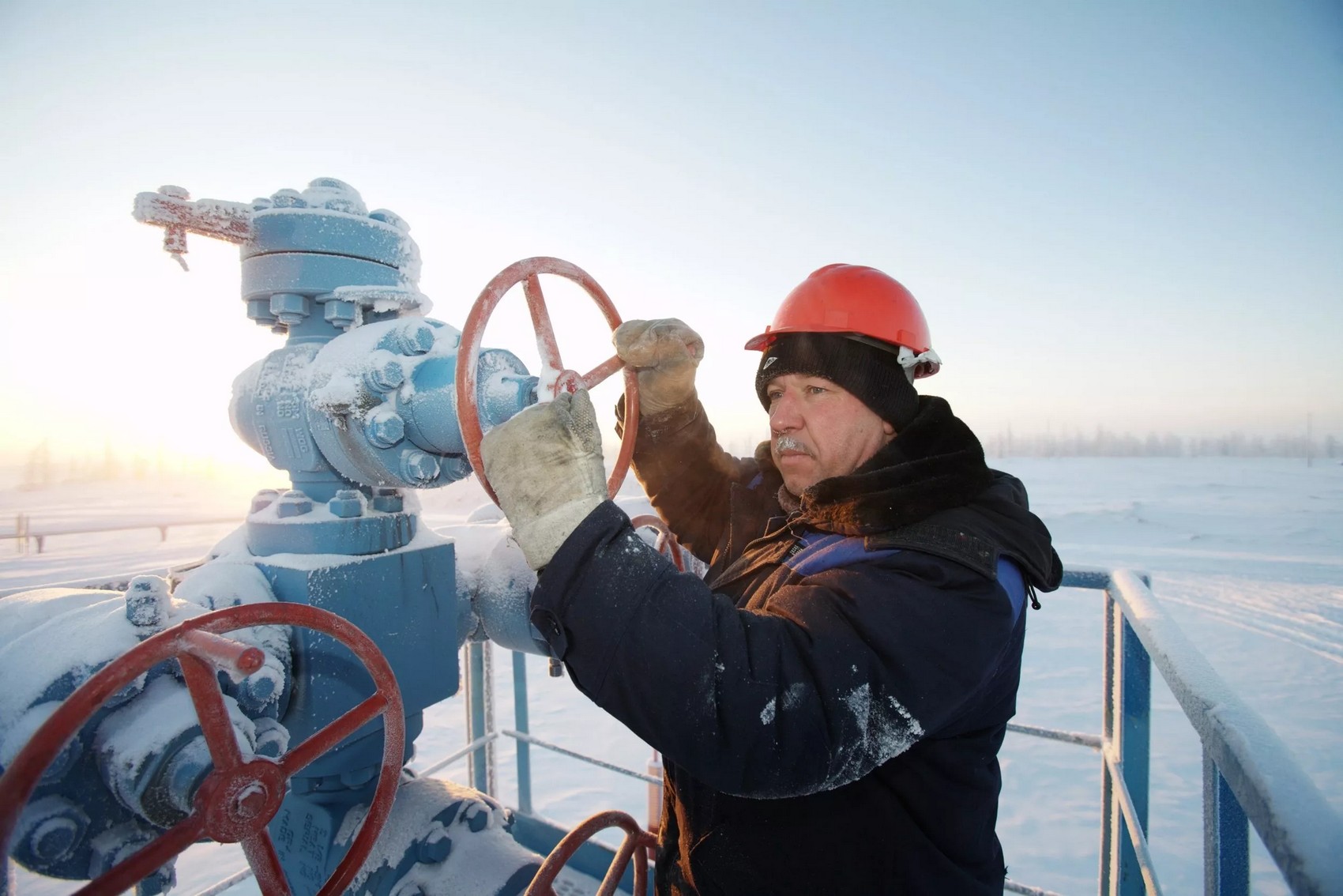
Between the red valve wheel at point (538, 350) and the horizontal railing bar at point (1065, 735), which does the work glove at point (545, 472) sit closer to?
the red valve wheel at point (538, 350)

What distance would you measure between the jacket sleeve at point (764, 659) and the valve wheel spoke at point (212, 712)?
0.43 meters

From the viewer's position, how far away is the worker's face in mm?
1287

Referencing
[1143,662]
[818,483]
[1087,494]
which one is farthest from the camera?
[1087,494]

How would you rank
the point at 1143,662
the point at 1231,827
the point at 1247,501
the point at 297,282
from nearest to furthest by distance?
the point at 1231,827 < the point at 297,282 < the point at 1143,662 < the point at 1247,501

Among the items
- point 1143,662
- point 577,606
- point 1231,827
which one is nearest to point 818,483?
point 577,606

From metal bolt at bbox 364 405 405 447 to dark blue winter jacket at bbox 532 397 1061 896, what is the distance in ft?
1.93

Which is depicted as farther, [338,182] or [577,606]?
[338,182]

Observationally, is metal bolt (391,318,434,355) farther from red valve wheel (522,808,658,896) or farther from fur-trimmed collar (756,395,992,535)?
red valve wheel (522,808,658,896)

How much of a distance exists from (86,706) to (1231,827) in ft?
4.41

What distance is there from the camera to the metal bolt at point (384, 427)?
126cm

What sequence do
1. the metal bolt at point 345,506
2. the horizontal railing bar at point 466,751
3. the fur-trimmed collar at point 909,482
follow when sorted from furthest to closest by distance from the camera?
the horizontal railing bar at point 466,751
the metal bolt at point 345,506
the fur-trimmed collar at point 909,482

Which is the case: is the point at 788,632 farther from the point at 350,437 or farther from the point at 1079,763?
the point at 1079,763

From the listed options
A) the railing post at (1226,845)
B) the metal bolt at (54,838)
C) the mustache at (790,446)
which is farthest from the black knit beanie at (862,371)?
the metal bolt at (54,838)

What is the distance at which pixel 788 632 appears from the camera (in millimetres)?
860
